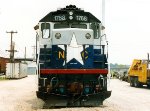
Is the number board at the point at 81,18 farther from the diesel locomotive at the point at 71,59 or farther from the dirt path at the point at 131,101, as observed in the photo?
the dirt path at the point at 131,101

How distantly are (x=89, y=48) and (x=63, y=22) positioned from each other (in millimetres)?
1440

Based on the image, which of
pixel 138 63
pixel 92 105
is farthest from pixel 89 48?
pixel 138 63

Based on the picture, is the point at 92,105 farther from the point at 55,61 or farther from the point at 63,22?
the point at 63,22

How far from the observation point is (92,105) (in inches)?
495

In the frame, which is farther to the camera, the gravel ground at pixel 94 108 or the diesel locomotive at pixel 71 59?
the gravel ground at pixel 94 108

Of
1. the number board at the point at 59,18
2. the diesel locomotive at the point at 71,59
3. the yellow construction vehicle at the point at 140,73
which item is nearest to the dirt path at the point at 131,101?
the diesel locomotive at the point at 71,59

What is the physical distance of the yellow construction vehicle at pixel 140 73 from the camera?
27062 millimetres

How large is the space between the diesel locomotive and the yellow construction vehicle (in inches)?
554

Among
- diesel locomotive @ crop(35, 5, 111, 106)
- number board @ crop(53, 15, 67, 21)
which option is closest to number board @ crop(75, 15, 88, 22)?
diesel locomotive @ crop(35, 5, 111, 106)

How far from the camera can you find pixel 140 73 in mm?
28234

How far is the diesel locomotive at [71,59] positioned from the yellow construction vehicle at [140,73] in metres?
14.1

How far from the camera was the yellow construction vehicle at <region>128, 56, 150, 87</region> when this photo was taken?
2706 cm

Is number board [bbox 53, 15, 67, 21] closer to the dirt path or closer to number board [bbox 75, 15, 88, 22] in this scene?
number board [bbox 75, 15, 88, 22]

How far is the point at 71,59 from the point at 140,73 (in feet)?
53.9
